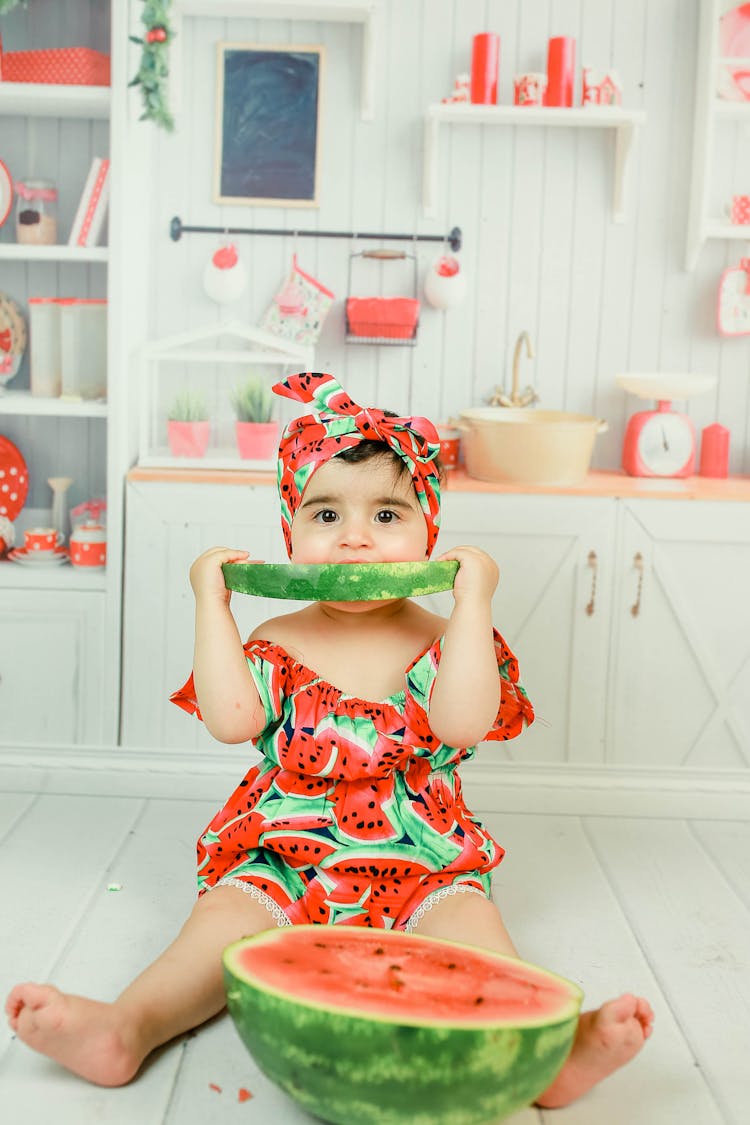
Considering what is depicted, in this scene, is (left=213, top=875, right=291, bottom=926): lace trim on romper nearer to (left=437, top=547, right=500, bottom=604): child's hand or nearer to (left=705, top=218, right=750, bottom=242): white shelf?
(left=437, top=547, right=500, bottom=604): child's hand

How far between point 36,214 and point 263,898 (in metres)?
1.63

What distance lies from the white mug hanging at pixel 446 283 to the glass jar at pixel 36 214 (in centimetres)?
84

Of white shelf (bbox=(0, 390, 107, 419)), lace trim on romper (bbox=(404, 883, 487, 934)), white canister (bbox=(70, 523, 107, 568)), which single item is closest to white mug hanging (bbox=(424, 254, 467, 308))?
white shelf (bbox=(0, 390, 107, 419))

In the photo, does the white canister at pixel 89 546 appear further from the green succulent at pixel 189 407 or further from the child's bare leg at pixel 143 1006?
the child's bare leg at pixel 143 1006

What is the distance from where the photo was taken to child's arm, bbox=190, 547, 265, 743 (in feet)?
5.73

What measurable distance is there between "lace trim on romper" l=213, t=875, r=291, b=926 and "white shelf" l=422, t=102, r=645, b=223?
169 cm

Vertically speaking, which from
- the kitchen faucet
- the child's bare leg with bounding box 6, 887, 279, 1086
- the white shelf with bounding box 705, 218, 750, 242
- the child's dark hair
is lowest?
the child's bare leg with bounding box 6, 887, 279, 1086

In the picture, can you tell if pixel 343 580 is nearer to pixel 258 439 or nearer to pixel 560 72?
pixel 258 439

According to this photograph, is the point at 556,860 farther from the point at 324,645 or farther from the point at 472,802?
the point at 324,645

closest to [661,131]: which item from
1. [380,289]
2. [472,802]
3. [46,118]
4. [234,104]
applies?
[380,289]

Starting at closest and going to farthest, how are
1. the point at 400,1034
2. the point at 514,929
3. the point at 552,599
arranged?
the point at 400,1034 → the point at 514,929 → the point at 552,599

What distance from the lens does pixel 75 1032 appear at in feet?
4.59

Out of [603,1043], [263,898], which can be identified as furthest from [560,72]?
[603,1043]

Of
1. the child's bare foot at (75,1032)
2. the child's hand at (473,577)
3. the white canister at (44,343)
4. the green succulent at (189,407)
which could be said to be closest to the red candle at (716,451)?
the green succulent at (189,407)
